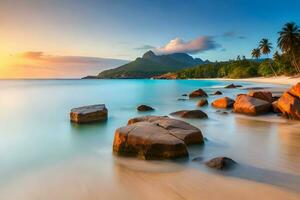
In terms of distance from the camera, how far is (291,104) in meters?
14.2

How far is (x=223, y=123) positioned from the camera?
1398 cm

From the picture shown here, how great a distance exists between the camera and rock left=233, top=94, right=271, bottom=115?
16141 mm

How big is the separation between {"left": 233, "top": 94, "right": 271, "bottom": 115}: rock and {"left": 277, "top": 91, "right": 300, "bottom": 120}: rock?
4.58 ft

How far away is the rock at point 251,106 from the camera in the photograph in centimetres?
1614

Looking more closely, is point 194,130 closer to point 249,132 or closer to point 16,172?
point 249,132

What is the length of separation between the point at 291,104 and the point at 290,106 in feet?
0.40

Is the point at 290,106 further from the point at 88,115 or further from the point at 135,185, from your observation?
the point at 135,185

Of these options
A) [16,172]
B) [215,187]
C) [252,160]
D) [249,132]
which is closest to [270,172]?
[252,160]

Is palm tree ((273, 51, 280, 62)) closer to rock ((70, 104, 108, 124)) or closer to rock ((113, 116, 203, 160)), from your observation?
rock ((70, 104, 108, 124))

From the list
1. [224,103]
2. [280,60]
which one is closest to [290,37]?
[280,60]

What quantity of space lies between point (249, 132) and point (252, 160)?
4.32 meters

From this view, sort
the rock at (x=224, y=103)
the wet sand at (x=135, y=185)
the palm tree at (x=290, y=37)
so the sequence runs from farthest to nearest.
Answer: the palm tree at (x=290, y=37) < the rock at (x=224, y=103) < the wet sand at (x=135, y=185)

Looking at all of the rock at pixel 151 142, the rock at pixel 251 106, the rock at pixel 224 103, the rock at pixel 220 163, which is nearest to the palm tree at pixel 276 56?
the rock at pixel 224 103

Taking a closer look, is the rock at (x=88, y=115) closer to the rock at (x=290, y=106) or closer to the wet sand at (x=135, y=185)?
the wet sand at (x=135, y=185)
